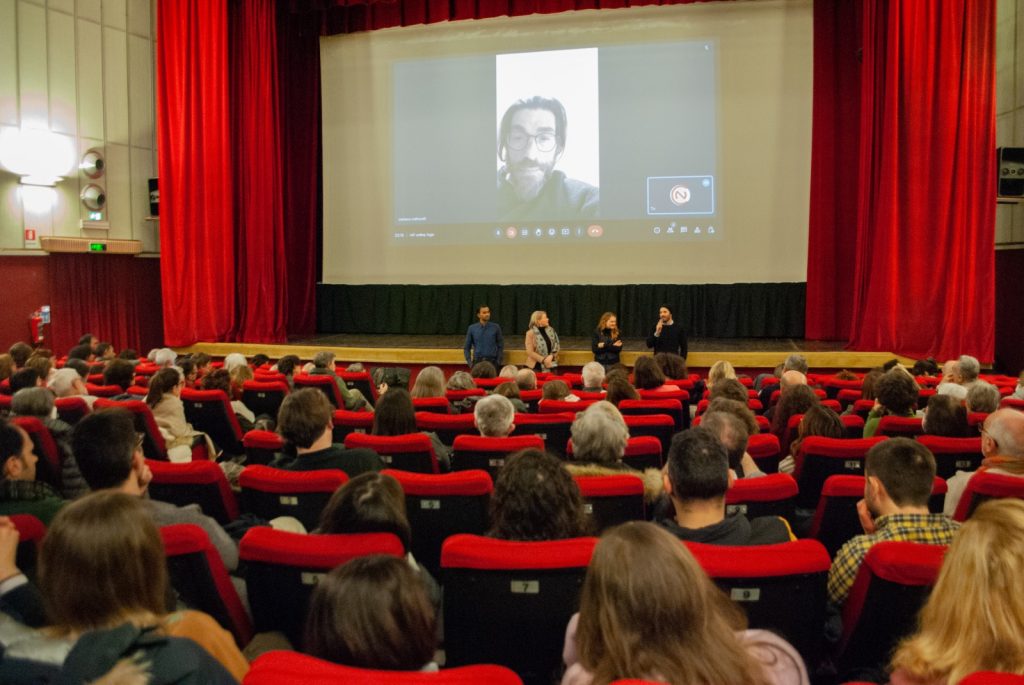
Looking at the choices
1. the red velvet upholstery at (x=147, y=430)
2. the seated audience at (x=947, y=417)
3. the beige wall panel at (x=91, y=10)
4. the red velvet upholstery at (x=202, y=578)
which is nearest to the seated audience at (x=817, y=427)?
the seated audience at (x=947, y=417)

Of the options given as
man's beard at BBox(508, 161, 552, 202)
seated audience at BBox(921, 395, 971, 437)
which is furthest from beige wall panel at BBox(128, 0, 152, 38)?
seated audience at BBox(921, 395, 971, 437)

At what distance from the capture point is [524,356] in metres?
11.1

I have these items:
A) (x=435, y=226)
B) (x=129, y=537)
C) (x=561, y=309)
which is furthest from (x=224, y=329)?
(x=129, y=537)

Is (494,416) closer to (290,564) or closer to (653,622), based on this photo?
(290,564)

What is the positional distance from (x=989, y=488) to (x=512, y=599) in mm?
1726

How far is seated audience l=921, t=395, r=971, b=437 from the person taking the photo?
413cm

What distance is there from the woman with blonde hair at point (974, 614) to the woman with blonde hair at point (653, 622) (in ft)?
0.95

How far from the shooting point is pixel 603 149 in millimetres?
11984

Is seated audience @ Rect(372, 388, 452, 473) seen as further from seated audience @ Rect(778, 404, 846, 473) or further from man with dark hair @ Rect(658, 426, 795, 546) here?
man with dark hair @ Rect(658, 426, 795, 546)

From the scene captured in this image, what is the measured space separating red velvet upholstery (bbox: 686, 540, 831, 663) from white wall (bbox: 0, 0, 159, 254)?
11.6 m

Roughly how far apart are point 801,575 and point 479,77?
1137cm

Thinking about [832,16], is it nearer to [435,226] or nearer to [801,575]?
[435,226]

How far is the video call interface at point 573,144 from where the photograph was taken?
11867 millimetres

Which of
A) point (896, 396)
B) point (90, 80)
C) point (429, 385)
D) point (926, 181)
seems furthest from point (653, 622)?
point (90, 80)
